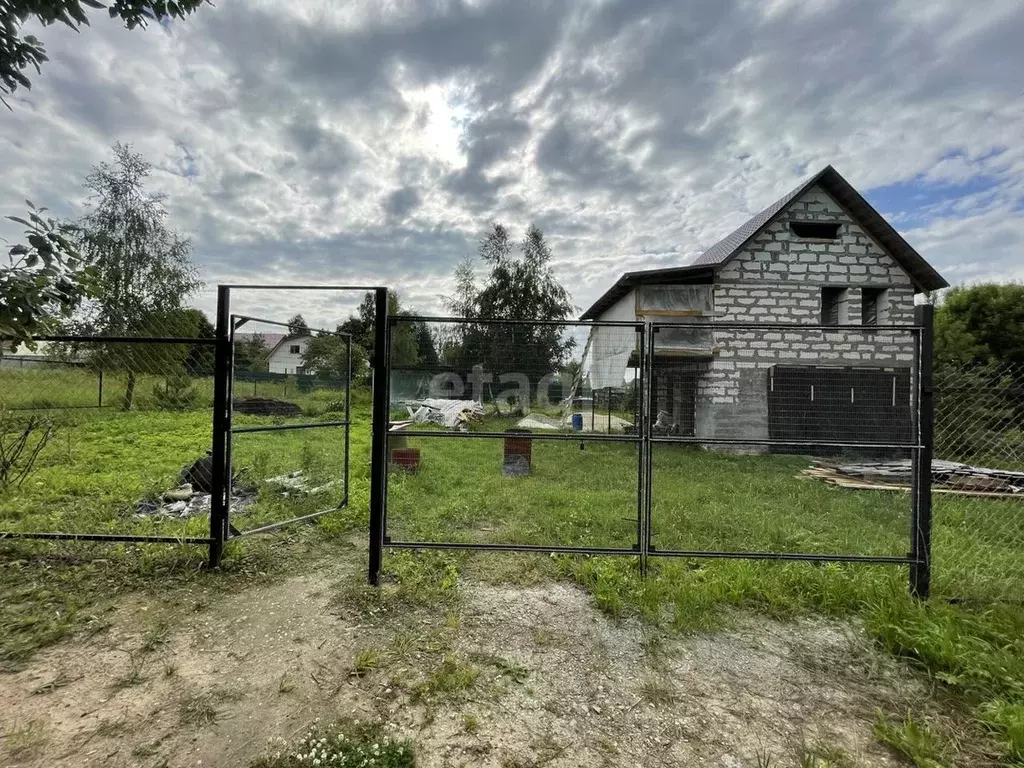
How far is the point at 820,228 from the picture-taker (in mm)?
10727

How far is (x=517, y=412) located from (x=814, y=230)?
1095cm

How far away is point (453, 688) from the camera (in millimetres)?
2133

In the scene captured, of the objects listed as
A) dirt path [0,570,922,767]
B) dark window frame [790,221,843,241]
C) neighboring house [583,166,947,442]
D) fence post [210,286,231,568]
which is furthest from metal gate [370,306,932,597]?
dark window frame [790,221,843,241]

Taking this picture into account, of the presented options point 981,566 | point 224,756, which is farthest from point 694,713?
point 981,566

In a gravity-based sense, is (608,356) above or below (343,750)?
above

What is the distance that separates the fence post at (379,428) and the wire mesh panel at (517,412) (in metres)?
0.10

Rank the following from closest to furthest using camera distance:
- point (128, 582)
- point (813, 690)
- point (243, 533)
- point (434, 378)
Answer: point (813, 690) < point (128, 582) < point (243, 533) < point (434, 378)

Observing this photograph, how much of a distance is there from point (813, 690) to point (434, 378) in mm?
3067

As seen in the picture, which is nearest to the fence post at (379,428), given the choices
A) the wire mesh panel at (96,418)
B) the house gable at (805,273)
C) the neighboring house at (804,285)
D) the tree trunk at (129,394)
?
the wire mesh panel at (96,418)

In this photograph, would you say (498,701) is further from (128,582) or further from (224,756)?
(128,582)

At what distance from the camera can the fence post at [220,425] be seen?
10.7 ft

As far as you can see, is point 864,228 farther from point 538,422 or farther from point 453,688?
point 453,688

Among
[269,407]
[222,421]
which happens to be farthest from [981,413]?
[269,407]

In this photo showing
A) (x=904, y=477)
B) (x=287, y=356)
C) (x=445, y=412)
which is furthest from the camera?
(x=904, y=477)
